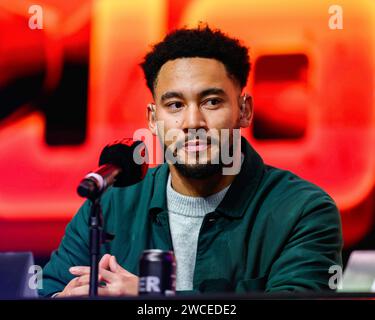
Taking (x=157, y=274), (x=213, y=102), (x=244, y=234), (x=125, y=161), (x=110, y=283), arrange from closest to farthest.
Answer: (x=157, y=274) < (x=125, y=161) < (x=110, y=283) < (x=244, y=234) < (x=213, y=102)

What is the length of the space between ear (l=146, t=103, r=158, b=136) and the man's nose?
0.18 meters

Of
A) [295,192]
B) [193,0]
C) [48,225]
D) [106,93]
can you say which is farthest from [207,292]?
[193,0]

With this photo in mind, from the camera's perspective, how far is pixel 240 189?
2924 mm

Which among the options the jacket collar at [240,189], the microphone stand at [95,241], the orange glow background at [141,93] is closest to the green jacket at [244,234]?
the jacket collar at [240,189]

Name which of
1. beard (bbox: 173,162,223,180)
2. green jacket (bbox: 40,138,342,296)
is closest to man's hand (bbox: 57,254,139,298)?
green jacket (bbox: 40,138,342,296)

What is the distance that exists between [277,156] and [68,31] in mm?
919

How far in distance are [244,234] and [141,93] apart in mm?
688

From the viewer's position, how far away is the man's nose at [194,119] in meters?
2.90

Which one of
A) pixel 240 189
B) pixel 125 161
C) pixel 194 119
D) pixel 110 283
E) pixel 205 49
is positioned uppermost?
pixel 205 49

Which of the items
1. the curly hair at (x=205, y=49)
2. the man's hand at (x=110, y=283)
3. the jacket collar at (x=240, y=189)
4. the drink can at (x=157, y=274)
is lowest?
the man's hand at (x=110, y=283)

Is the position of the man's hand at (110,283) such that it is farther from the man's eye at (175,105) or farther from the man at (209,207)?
the man's eye at (175,105)

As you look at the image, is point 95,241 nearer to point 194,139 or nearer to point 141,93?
point 194,139

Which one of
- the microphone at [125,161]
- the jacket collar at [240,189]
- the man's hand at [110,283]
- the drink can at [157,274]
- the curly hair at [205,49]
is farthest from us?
the curly hair at [205,49]

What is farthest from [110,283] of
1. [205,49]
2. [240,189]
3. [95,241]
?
→ [205,49]
